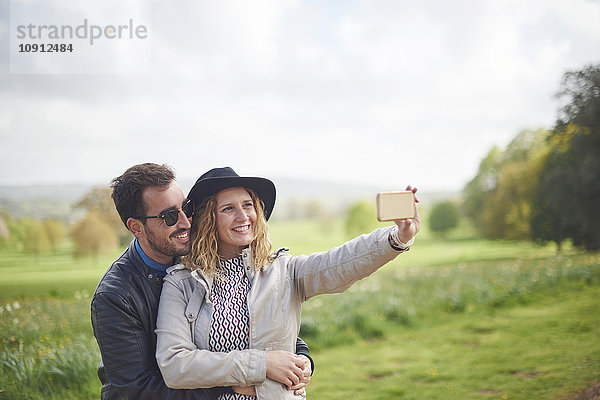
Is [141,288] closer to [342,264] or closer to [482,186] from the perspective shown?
[342,264]

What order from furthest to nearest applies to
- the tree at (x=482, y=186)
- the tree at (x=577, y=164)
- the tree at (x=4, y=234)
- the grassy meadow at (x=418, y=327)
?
the tree at (x=482, y=186) → the tree at (x=577, y=164) → the tree at (x=4, y=234) → the grassy meadow at (x=418, y=327)

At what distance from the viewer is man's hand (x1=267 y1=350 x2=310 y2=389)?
6.45 feet

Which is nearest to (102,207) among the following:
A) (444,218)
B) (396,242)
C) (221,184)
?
(221,184)

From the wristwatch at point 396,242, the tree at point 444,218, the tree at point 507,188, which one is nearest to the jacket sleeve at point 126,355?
the wristwatch at point 396,242

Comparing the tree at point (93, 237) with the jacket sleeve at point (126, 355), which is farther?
the tree at point (93, 237)

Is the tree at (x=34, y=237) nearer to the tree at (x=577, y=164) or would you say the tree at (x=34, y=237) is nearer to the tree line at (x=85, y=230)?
the tree line at (x=85, y=230)

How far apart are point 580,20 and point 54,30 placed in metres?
6.48

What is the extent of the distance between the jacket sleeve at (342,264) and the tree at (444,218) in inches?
262

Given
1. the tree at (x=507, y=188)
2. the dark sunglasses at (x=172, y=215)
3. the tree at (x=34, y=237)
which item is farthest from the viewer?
the tree at (x=507, y=188)

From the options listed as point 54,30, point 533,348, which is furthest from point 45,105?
point 533,348

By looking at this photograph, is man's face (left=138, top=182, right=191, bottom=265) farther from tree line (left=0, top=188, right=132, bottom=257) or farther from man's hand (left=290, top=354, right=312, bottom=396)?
tree line (left=0, top=188, right=132, bottom=257)

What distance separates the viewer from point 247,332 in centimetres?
202

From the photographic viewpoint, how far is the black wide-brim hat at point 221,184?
6.97 feet

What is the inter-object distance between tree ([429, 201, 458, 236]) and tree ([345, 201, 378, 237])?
98 centimetres
